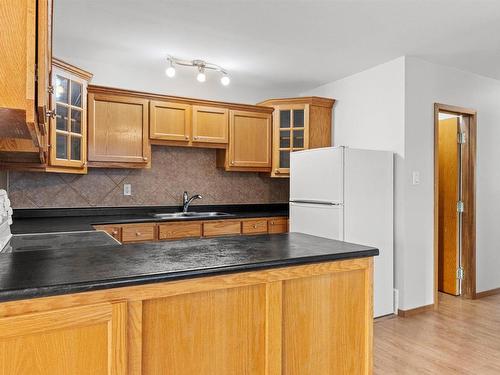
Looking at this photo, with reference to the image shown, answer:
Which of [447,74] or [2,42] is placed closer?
[2,42]

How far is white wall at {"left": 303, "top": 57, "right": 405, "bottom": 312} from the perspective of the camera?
333 cm

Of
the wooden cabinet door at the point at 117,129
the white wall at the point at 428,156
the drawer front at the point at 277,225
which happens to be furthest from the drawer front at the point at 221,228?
the white wall at the point at 428,156

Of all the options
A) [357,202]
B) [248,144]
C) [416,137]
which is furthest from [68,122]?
[416,137]

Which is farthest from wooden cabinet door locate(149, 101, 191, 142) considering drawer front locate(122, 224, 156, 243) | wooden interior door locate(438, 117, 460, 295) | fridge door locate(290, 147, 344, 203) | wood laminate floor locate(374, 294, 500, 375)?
wooden interior door locate(438, 117, 460, 295)

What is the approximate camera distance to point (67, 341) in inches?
39.8

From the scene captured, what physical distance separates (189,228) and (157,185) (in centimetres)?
79

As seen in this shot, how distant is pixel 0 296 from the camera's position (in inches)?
35.8

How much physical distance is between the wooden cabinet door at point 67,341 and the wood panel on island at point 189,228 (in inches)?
86.8

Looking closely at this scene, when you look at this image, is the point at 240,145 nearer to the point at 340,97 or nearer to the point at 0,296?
the point at 340,97

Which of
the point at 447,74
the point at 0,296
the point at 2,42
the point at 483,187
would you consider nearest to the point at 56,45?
the point at 2,42

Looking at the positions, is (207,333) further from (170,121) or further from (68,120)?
(170,121)

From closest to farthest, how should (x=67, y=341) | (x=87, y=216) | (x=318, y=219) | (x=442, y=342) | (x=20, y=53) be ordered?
(x=20, y=53), (x=67, y=341), (x=442, y=342), (x=318, y=219), (x=87, y=216)

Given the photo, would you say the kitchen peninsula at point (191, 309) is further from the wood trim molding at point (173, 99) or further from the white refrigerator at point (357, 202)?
the wood trim molding at point (173, 99)

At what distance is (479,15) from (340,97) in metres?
1.68
